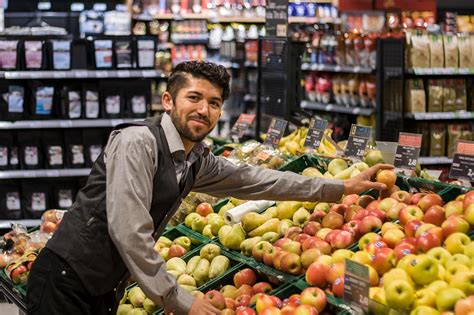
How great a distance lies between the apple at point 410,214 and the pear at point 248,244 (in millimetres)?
672

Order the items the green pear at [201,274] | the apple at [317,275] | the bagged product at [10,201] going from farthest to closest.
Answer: the bagged product at [10,201]
the green pear at [201,274]
the apple at [317,275]

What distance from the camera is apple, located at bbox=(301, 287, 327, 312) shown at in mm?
2746

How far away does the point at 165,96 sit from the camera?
2.87 m

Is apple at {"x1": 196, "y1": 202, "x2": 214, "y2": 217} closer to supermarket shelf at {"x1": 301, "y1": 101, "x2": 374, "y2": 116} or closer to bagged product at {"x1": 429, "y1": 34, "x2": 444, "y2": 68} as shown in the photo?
bagged product at {"x1": 429, "y1": 34, "x2": 444, "y2": 68}

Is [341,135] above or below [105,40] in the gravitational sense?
below

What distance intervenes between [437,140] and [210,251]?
538cm

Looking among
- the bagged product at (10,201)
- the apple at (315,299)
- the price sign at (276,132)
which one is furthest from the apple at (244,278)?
the bagged product at (10,201)

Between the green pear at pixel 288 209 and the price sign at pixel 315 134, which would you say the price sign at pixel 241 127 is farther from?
the green pear at pixel 288 209

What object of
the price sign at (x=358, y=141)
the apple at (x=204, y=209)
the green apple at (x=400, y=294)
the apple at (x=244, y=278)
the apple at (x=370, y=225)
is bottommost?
the apple at (x=244, y=278)

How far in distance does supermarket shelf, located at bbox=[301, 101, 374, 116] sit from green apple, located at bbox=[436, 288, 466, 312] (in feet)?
21.5

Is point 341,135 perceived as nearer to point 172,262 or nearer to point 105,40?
point 105,40

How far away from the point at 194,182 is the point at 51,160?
5.04 metres

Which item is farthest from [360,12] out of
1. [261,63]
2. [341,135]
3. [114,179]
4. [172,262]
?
[114,179]

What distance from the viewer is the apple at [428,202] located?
309cm
